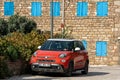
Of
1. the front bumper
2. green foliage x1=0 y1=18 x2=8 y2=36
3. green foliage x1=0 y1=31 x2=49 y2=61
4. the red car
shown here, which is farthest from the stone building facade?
the front bumper

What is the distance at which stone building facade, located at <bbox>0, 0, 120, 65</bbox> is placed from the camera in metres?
42.2

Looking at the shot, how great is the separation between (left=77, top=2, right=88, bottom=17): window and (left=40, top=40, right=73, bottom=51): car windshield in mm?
20960

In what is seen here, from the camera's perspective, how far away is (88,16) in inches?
1677

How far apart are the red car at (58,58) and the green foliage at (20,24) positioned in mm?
18355

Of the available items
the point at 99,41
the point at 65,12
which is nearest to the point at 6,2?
the point at 65,12

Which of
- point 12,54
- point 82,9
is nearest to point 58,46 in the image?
point 12,54

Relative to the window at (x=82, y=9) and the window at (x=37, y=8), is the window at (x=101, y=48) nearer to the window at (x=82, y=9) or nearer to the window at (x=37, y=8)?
the window at (x=82, y=9)

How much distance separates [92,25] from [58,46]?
2191cm

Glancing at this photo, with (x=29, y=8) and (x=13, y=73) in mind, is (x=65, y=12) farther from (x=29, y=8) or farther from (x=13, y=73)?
(x=13, y=73)

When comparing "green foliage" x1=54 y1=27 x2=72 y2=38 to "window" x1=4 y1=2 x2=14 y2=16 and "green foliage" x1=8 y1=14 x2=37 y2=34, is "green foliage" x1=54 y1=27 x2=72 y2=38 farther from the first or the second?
"window" x1=4 y1=2 x2=14 y2=16

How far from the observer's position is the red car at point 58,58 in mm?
19984

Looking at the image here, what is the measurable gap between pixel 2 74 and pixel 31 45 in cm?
465

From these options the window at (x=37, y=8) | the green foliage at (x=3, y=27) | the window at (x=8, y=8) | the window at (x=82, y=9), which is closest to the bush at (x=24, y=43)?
the green foliage at (x=3, y=27)

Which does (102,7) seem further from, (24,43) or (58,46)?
(58,46)
